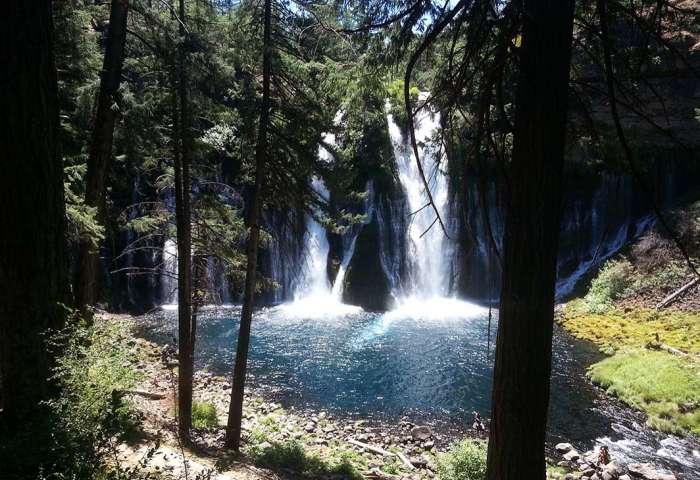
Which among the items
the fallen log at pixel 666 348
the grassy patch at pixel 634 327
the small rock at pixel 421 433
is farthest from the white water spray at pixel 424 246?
the small rock at pixel 421 433

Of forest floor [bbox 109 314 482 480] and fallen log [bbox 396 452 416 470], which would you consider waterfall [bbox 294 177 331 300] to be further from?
fallen log [bbox 396 452 416 470]

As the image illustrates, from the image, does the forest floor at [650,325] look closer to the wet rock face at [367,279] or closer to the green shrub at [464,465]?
the green shrub at [464,465]

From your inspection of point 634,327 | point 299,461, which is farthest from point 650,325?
point 299,461

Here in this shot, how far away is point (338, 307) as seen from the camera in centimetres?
2352

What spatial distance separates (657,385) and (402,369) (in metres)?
6.80

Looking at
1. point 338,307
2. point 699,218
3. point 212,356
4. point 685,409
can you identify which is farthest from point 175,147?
point 699,218

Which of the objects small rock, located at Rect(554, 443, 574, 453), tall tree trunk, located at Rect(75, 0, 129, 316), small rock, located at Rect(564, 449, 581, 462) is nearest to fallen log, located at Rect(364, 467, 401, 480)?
small rock, located at Rect(564, 449, 581, 462)

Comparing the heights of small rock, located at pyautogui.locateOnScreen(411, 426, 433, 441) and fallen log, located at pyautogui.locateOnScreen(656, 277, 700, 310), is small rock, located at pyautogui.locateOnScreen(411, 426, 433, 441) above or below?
below

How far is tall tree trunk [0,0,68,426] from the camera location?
3773mm

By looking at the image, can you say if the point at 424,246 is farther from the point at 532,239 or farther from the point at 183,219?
the point at 532,239

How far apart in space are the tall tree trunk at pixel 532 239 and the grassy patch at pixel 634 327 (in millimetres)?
15245

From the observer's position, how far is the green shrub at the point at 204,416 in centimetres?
1066

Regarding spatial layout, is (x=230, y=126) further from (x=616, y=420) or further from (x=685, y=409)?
(x=685, y=409)

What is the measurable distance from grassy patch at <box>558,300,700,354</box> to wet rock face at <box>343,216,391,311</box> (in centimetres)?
812
